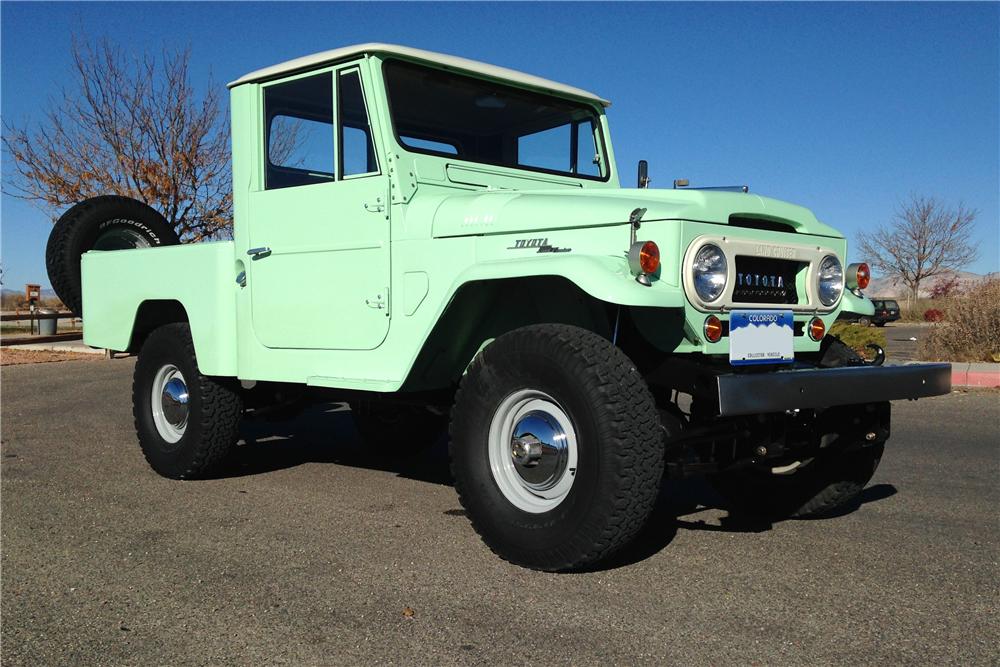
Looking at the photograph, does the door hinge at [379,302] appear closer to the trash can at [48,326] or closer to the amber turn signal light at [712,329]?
the amber turn signal light at [712,329]

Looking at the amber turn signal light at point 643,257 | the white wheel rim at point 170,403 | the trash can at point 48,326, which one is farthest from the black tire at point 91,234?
the trash can at point 48,326

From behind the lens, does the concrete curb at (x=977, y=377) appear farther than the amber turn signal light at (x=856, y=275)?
Yes

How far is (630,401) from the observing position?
3.38 meters

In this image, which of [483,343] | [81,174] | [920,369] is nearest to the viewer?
[920,369]

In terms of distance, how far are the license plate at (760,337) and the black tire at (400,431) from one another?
2867 mm

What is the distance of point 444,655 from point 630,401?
113cm

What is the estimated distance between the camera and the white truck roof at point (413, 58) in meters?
4.66

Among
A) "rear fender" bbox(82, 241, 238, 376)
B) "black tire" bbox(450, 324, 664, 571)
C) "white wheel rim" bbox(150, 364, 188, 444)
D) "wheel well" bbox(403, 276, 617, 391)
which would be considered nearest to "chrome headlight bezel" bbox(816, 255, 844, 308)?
"wheel well" bbox(403, 276, 617, 391)

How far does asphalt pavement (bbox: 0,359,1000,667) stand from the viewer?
2.91 m

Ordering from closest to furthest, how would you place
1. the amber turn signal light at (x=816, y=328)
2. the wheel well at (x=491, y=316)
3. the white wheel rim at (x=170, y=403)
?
the wheel well at (x=491, y=316), the amber turn signal light at (x=816, y=328), the white wheel rim at (x=170, y=403)

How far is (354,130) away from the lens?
4746 mm

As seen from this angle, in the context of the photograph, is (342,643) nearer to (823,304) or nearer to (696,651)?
(696,651)

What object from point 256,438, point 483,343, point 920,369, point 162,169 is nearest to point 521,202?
point 483,343

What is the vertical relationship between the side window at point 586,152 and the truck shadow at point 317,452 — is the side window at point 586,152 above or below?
above
